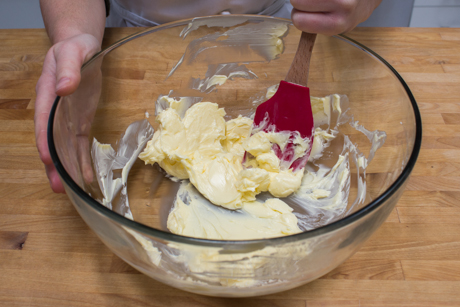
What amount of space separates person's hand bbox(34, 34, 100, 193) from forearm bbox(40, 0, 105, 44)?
0.13 meters

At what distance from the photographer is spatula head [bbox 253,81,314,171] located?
869mm

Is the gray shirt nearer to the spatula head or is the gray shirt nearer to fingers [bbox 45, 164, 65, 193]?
the spatula head

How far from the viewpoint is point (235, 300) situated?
68cm

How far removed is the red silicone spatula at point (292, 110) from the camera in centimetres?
83

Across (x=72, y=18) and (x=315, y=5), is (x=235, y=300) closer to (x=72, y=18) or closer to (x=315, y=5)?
(x=315, y=5)

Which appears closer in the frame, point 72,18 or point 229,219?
point 229,219

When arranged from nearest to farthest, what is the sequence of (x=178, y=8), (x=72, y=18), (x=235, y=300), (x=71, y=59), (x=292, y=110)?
(x=235, y=300)
(x=71, y=59)
(x=292, y=110)
(x=72, y=18)
(x=178, y=8)

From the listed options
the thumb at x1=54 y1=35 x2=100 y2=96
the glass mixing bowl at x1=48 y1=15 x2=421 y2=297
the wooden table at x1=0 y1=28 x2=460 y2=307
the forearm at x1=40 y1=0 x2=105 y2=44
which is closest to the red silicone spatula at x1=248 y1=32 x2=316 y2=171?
the glass mixing bowl at x1=48 y1=15 x2=421 y2=297

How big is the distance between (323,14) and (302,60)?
13 centimetres

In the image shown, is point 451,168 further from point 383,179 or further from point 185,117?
point 185,117

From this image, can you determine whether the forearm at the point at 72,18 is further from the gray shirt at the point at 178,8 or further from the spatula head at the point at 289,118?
the spatula head at the point at 289,118

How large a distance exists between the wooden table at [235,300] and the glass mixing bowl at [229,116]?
9 cm

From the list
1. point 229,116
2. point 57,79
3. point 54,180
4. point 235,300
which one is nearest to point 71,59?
point 57,79

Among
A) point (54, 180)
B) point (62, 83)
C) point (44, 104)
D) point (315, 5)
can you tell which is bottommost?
point (54, 180)
